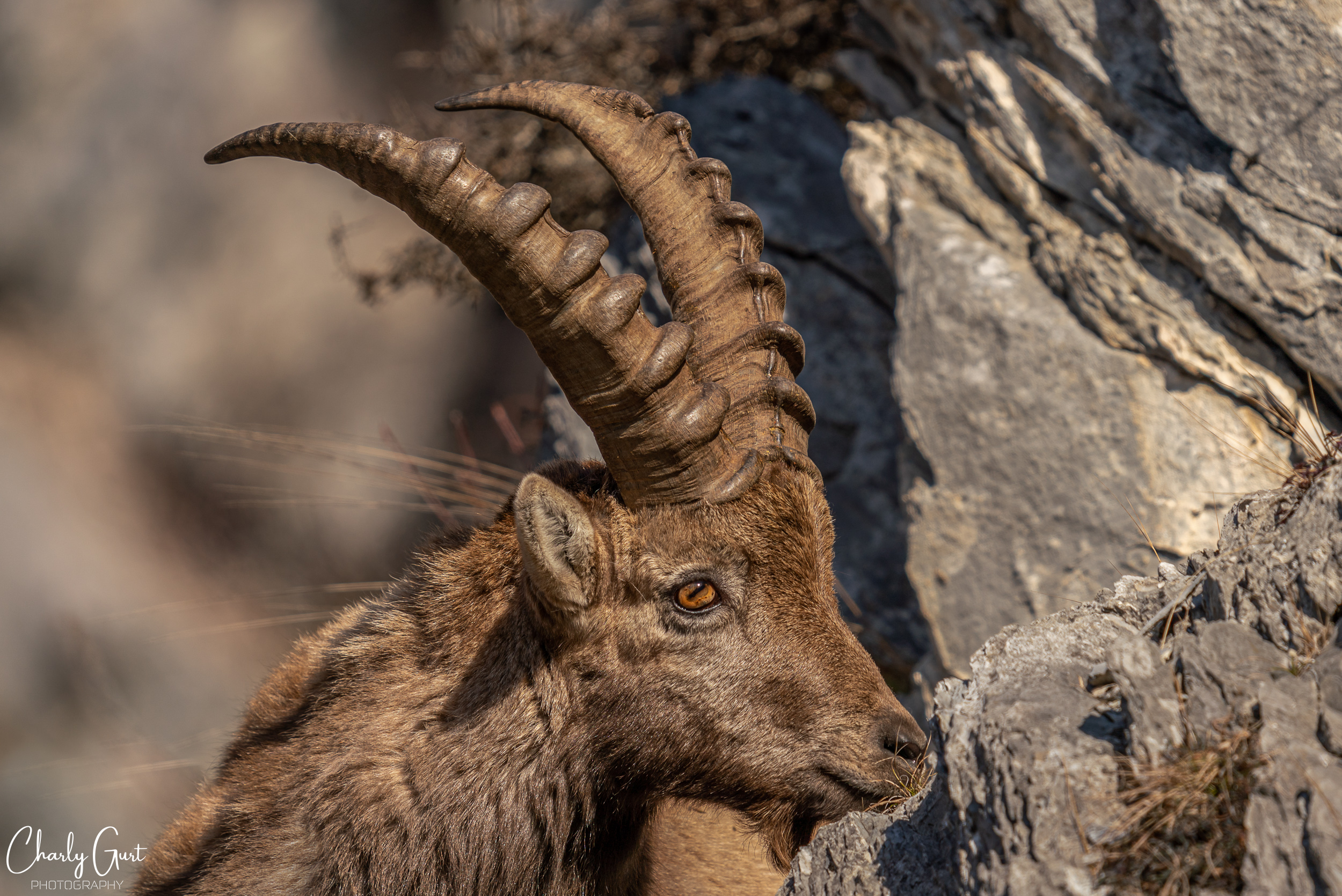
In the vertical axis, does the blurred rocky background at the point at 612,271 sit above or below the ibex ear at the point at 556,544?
above

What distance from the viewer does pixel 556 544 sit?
3.11 m

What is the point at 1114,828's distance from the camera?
2.02m

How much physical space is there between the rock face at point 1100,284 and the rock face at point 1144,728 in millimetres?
2248

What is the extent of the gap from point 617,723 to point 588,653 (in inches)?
9.8

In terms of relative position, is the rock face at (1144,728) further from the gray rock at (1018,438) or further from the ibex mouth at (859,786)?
the gray rock at (1018,438)

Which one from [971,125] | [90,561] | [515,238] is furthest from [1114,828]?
[90,561]

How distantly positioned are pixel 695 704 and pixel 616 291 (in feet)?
4.53

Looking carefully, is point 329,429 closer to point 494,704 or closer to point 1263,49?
point 494,704

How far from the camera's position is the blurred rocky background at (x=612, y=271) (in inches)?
195

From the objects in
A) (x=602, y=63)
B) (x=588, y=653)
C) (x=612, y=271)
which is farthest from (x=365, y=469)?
(x=588, y=653)

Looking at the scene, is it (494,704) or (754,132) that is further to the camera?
(754,132)

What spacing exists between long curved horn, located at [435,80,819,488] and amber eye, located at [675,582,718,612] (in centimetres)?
69
